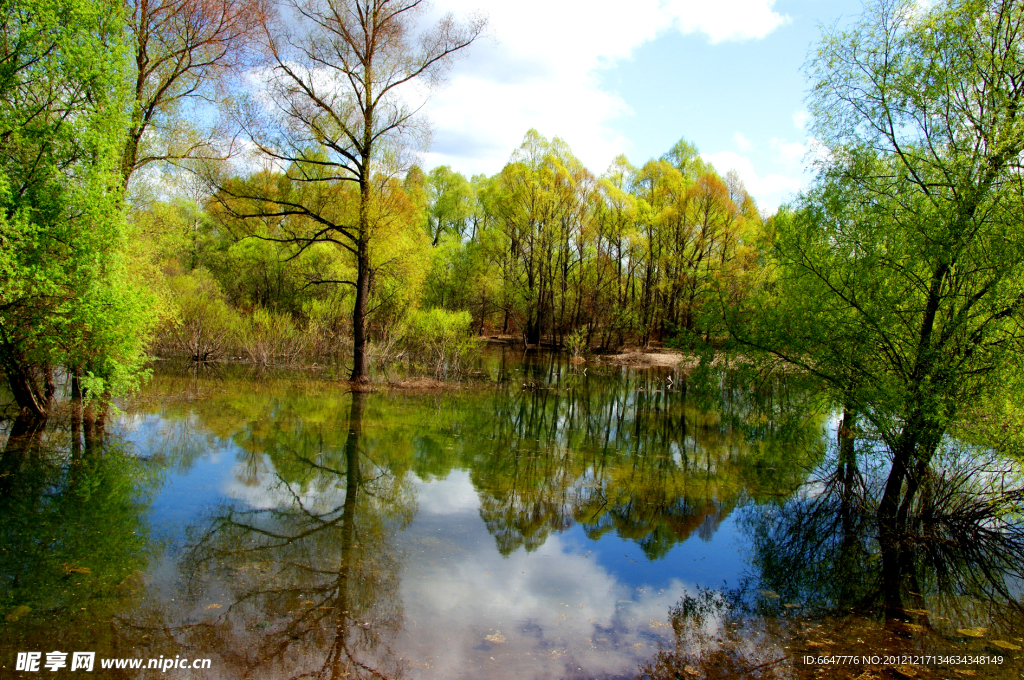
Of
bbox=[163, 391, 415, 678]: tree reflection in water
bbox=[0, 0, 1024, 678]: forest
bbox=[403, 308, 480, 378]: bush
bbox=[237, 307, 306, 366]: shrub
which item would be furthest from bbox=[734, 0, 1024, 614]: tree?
bbox=[237, 307, 306, 366]: shrub

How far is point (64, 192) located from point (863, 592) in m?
11.9

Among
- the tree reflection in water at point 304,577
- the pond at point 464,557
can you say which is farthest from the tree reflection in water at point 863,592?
Answer: the tree reflection in water at point 304,577

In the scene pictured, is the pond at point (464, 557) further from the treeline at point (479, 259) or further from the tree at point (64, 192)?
the treeline at point (479, 259)

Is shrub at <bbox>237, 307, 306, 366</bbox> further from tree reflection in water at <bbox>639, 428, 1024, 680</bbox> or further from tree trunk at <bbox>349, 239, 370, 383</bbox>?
tree reflection in water at <bbox>639, 428, 1024, 680</bbox>

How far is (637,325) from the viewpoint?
1457 inches

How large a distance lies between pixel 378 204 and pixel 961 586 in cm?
1440

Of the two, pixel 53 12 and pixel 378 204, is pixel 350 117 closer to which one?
pixel 378 204

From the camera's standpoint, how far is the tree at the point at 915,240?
24.4 ft

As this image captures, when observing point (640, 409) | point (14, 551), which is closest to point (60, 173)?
point (14, 551)

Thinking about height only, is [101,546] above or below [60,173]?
below

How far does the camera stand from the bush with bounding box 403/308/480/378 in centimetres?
2083

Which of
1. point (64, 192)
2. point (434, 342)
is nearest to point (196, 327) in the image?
point (434, 342)

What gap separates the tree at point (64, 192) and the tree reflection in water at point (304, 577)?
3.38 meters

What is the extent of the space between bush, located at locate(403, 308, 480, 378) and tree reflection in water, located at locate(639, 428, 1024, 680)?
13.4 m
